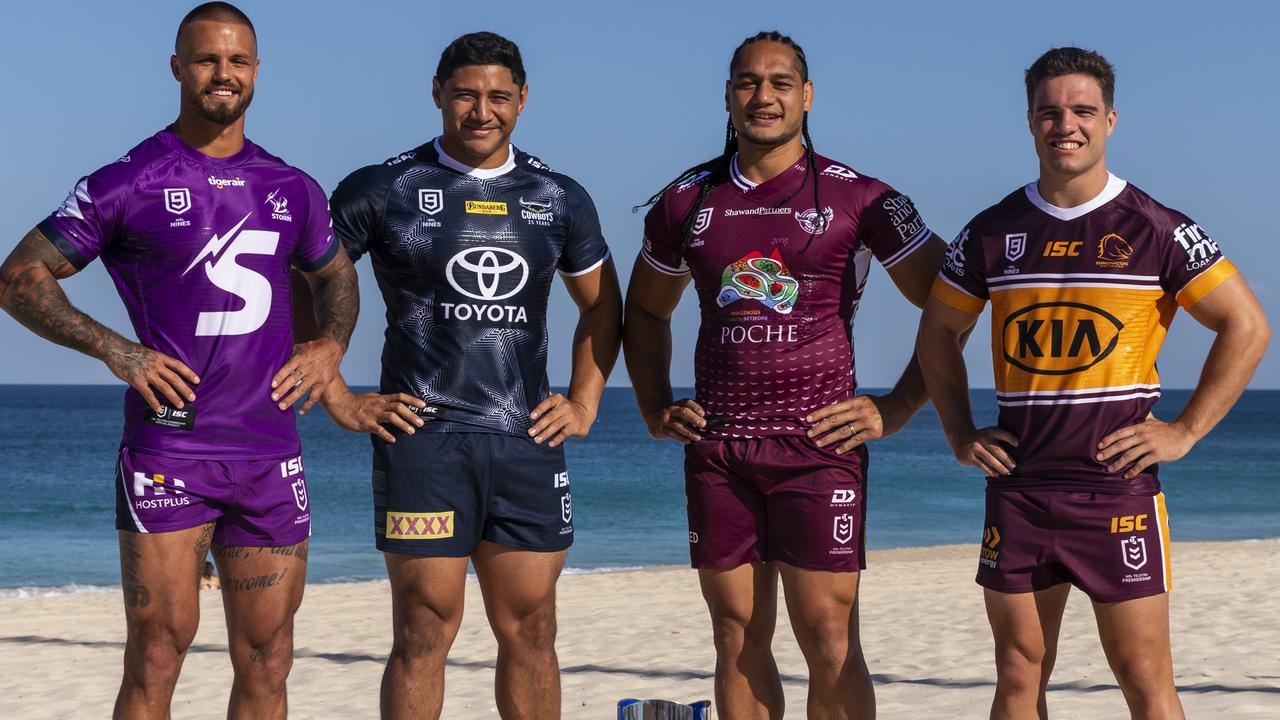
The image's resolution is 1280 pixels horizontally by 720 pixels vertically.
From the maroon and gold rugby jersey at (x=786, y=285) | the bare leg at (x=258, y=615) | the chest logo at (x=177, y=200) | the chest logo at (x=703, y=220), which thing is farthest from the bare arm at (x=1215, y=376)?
the chest logo at (x=177, y=200)

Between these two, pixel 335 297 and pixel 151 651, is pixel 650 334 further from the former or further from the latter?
pixel 151 651

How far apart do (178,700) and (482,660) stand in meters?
2.28

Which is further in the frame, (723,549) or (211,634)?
(211,634)

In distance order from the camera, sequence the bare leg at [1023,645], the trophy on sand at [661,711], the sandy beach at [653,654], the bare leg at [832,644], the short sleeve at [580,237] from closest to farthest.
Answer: the trophy on sand at [661,711], the bare leg at [1023,645], the bare leg at [832,644], the short sleeve at [580,237], the sandy beach at [653,654]

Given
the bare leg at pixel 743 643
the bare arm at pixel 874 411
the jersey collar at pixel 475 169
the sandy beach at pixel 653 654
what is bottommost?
the sandy beach at pixel 653 654

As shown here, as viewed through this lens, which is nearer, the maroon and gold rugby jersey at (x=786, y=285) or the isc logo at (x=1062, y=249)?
the isc logo at (x=1062, y=249)

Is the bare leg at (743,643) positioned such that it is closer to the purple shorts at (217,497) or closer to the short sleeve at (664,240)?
the short sleeve at (664,240)

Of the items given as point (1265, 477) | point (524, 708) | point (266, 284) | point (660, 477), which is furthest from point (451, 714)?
point (1265, 477)

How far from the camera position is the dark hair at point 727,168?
205 inches

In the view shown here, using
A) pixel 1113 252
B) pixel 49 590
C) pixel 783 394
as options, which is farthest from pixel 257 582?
pixel 49 590

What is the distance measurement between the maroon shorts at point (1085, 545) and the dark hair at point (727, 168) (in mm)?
1328

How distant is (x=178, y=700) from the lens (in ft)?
28.2

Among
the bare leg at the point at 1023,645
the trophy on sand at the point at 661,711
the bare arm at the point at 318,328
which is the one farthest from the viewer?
the bare arm at the point at 318,328

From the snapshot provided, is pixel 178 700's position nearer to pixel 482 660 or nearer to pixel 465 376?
pixel 482 660
